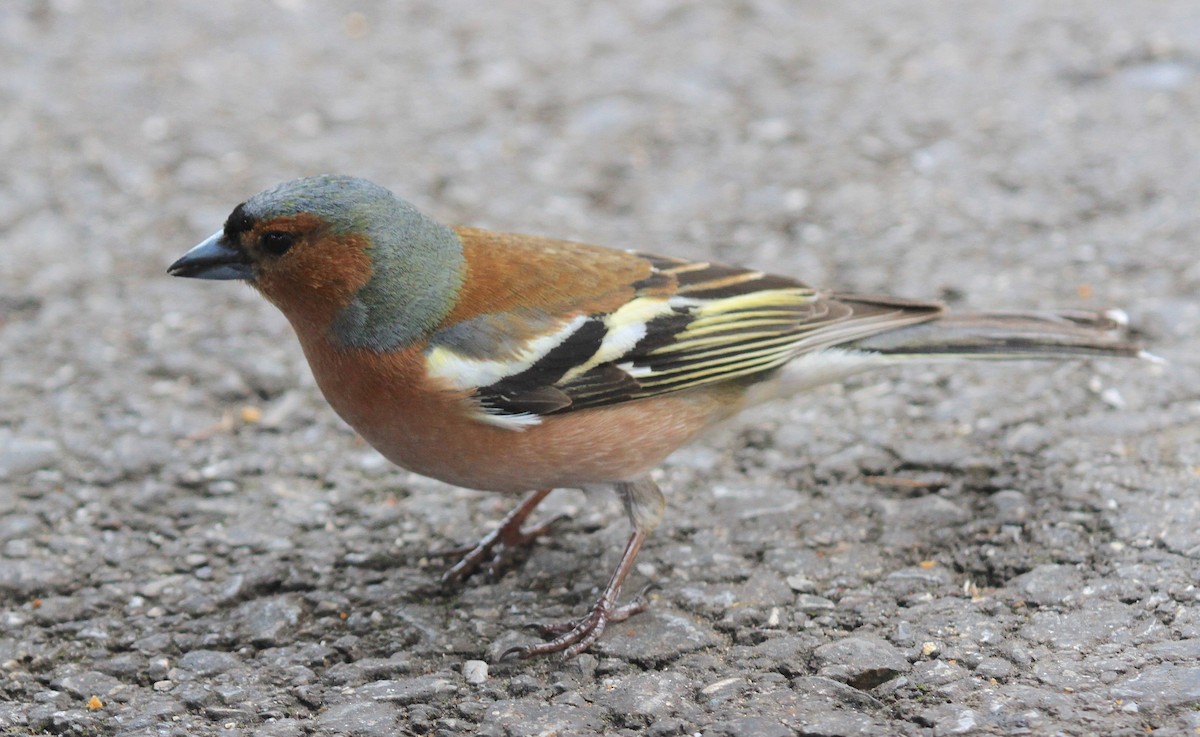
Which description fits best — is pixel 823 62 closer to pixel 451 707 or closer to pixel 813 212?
pixel 813 212

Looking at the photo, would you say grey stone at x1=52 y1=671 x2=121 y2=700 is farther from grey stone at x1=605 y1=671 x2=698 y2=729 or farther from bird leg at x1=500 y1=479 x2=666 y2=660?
grey stone at x1=605 y1=671 x2=698 y2=729

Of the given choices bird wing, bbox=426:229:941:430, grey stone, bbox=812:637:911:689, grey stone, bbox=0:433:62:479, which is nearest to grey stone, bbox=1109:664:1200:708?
grey stone, bbox=812:637:911:689

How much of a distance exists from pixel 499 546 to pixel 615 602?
507 millimetres

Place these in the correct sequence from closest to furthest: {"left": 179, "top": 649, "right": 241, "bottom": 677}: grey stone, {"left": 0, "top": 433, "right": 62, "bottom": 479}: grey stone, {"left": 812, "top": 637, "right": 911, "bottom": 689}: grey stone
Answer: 1. {"left": 812, "top": 637, "right": 911, "bottom": 689}: grey stone
2. {"left": 179, "top": 649, "right": 241, "bottom": 677}: grey stone
3. {"left": 0, "top": 433, "right": 62, "bottom": 479}: grey stone

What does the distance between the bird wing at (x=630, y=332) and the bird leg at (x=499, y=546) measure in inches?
18.2

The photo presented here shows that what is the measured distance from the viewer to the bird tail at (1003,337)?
163 inches

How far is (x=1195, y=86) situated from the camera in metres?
6.31

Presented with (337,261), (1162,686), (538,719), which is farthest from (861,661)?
(337,261)

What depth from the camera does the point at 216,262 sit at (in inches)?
149

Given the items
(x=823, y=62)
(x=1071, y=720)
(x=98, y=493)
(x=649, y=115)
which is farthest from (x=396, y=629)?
(x=823, y=62)

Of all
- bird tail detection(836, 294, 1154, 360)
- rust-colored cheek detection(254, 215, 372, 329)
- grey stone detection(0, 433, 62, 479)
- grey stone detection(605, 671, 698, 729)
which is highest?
rust-colored cheek detection(254, 215, 372, 329)

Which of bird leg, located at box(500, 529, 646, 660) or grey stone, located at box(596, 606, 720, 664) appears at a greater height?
bird leg, located at box(500, 529, 646, 660)

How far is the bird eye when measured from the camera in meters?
3.71

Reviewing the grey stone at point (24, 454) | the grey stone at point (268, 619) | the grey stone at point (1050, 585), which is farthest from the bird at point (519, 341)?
the grey stone at point (24, 454)
